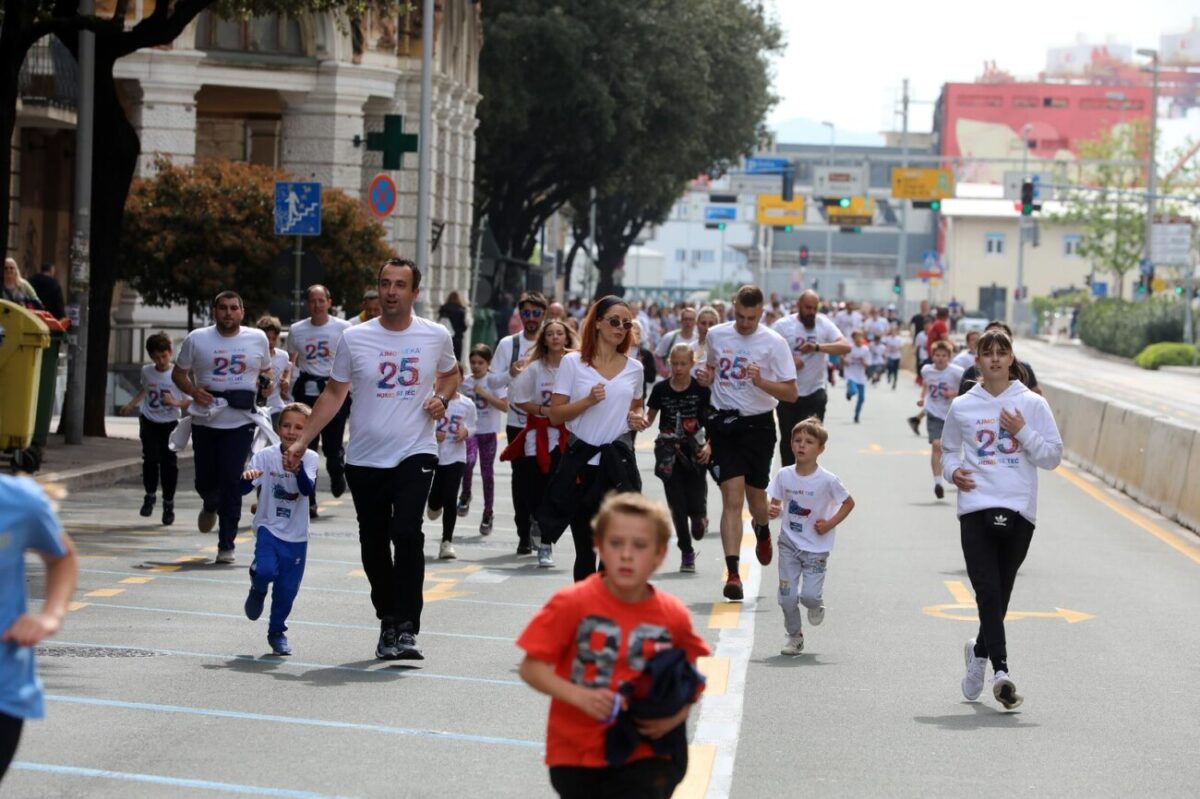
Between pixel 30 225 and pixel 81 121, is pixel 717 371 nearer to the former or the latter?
pixel 81 121

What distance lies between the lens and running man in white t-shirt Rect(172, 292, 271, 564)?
14.8 metres

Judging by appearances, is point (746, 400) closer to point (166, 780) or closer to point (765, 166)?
point (166, 780)

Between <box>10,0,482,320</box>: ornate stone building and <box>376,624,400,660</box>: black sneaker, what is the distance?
25637 mm

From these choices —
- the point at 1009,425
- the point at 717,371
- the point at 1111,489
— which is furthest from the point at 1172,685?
the point at 1111,489

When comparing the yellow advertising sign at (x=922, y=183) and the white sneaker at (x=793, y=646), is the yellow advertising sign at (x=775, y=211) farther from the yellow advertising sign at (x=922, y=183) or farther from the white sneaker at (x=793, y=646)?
the white sneaker at (x=793, y=646)

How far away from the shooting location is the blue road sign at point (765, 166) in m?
94.2

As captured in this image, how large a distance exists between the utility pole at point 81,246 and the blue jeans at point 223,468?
868cm

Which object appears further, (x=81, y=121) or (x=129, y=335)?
(x=129, y=335)

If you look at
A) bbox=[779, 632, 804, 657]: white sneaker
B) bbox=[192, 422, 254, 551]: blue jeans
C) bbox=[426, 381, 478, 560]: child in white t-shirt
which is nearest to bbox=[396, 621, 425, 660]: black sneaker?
bbox=[779, 632, 804, 657]: white sneaker

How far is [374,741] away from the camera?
868 centimetres

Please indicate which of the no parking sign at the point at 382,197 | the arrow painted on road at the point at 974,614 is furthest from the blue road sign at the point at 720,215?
the arrow painted on road at the point at 974,614

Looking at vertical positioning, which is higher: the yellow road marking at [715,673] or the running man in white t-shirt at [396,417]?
the running man in white t-shirt at [396,417]

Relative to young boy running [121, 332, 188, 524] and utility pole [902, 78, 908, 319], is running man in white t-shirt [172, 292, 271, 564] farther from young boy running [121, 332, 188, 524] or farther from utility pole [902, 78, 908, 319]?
utility pole [902, 78, 908, 319]

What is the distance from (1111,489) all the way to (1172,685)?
13604 millimetres
